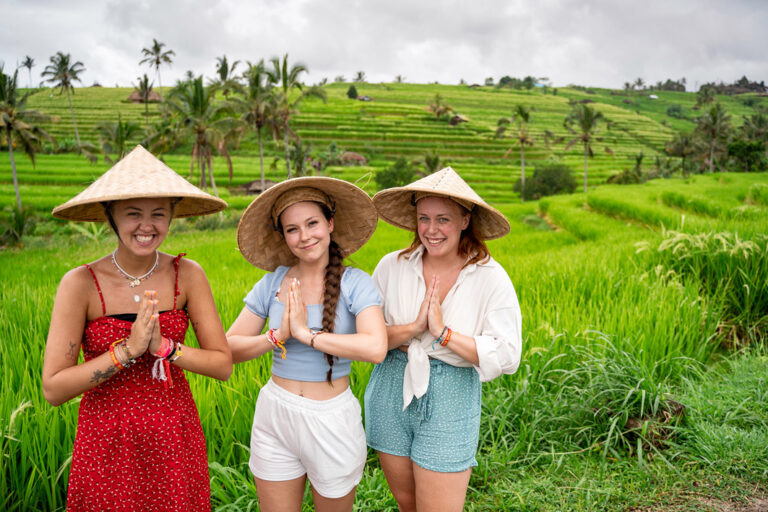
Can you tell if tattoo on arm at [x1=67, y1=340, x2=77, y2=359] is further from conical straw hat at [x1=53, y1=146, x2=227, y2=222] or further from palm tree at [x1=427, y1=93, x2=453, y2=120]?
palm tree at [x1=427, y1=93, x2=453, y2=120]

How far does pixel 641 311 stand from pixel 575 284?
0.93 m

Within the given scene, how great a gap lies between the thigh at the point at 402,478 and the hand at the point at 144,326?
3.33 ft

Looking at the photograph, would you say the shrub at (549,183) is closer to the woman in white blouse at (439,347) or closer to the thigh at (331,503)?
the woman in white blouse at (439,347)

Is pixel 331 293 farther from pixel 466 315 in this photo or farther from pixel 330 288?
pixel 466 315

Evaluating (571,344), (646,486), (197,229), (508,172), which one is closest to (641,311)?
(571,344)

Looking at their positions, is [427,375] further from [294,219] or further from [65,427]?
[65,427]

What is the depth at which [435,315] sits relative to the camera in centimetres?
179

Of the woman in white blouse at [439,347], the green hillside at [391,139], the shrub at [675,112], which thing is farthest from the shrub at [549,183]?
the shrub at [675,112]

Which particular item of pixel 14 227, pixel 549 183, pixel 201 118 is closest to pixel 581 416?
pixel 14 227

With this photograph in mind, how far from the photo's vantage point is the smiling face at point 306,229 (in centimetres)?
173

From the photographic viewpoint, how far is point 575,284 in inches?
197

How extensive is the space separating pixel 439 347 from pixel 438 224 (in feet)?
1.51

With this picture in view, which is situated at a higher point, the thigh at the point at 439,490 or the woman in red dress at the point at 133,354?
the woman in red dress at the point at 133,354

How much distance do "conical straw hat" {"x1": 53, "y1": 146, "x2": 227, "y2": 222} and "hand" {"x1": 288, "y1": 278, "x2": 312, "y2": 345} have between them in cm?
43
